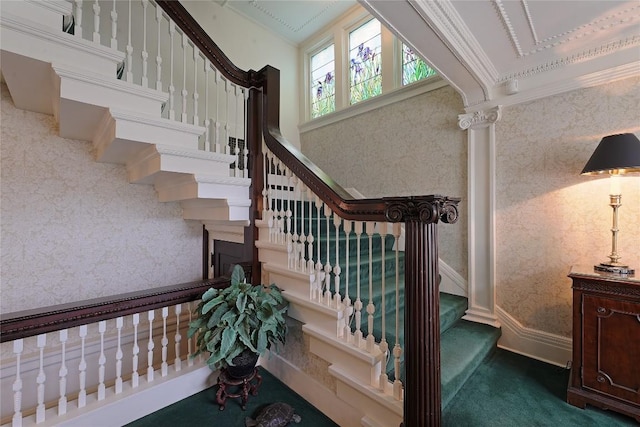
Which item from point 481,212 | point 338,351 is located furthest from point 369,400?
point 481,212

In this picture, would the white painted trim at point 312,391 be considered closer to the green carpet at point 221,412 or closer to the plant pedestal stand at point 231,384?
the green carpet at point 221,412

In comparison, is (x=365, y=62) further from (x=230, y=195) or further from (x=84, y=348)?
(x=84, y=348)

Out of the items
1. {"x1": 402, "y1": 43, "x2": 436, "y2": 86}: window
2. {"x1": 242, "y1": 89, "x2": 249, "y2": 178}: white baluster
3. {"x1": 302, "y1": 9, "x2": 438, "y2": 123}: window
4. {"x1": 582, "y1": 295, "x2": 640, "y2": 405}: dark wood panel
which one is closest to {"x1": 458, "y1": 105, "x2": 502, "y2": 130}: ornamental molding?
{"x1": 302, "y1": 9, "x2": 438, "y2": 123}: window

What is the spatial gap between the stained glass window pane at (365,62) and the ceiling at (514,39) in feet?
4.39

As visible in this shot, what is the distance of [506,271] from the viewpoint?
90.7 inches

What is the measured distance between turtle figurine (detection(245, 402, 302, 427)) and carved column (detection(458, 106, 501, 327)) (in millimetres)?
1675

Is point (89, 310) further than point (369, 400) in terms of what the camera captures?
Yes

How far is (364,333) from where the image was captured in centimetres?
177

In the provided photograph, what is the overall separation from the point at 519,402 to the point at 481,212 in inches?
54.7

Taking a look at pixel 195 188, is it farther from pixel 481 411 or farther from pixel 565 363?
pixel 565 363

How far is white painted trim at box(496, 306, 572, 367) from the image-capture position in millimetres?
2047

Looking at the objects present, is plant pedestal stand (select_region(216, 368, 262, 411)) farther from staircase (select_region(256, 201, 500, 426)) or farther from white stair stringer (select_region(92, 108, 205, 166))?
white stair stringer (select_region(92, 108, 205, 166))

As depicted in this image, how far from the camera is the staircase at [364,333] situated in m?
1.51

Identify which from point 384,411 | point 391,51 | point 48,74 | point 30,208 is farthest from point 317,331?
point 391,51
